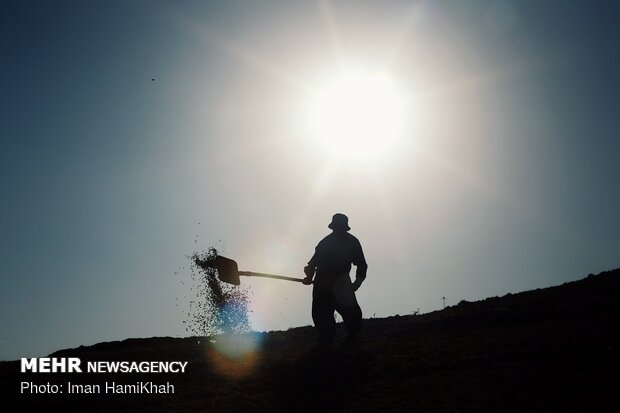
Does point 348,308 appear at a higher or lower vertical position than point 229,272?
lower

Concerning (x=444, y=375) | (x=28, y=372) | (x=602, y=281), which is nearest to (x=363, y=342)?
(x=444, y=375)

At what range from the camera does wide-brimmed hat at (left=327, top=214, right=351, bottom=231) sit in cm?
1347

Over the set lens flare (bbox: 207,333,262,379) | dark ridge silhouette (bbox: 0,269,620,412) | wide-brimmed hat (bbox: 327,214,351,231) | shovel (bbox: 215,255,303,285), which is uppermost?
wide-brimmed hat (bbox: 327,214,351,231)

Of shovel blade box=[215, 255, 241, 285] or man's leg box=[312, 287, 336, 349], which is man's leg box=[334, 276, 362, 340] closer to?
man's leg box=[312, 287, 336, 349]

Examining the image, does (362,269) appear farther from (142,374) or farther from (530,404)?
(530,404)

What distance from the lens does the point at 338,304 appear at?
1273 cm

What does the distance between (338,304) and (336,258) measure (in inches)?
41.8

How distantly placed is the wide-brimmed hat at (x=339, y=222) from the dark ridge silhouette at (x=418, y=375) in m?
2.80

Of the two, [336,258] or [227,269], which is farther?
[336,258]

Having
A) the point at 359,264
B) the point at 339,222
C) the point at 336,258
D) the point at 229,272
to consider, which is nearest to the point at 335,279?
the point at 336,258

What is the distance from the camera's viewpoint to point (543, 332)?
1091 centimetres

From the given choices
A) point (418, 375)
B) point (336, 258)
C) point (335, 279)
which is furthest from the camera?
point (336, 258)

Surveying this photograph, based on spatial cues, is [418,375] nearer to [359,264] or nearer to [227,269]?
[359,264]

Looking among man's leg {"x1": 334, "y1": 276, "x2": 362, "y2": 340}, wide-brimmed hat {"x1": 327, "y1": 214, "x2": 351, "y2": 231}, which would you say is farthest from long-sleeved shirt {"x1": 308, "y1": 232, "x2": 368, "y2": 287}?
man's leg {"x1": 334, "y1": 276, "x2": 362, "y2": 340}
